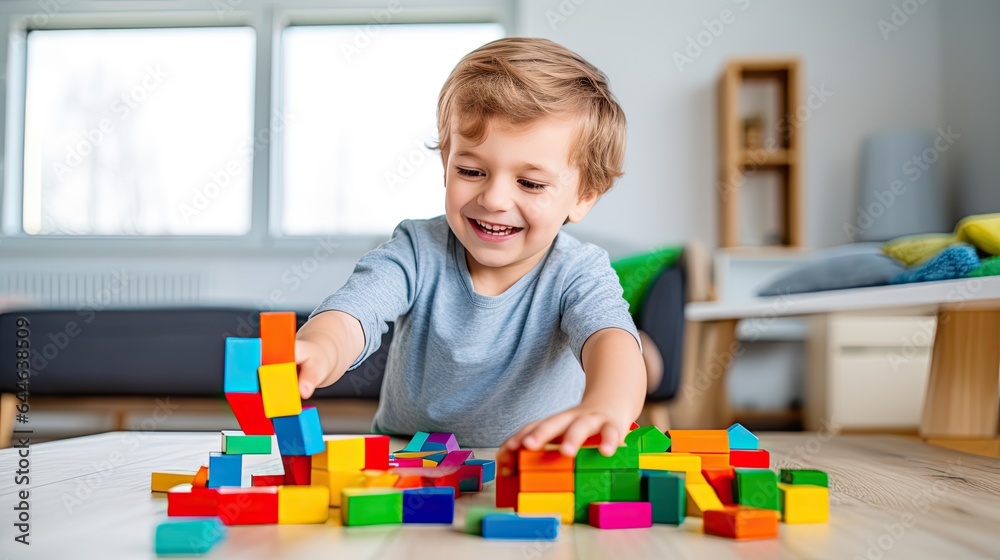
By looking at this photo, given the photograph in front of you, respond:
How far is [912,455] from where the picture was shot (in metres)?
0.97

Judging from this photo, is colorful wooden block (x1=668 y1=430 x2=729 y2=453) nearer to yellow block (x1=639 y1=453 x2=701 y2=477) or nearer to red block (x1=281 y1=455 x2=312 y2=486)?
yellow block (x1=639 y1=453 x2=701 y2=477)

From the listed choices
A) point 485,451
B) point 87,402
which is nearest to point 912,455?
point 485,451

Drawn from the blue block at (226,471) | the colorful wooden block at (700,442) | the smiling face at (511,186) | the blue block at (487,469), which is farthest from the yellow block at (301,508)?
the smiling face at (511,186)

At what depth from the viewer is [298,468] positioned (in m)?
0.61

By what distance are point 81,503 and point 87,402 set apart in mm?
2050

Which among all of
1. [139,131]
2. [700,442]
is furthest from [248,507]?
[139,131]

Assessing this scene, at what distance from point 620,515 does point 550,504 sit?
49mm

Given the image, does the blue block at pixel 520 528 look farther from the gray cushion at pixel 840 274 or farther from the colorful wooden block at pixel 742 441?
the gray cushion at pixel 840 274

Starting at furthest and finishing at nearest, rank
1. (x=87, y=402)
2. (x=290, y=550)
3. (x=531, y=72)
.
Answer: (x=87, y=402) → (x=531, y=72) → (x=290, y=550)

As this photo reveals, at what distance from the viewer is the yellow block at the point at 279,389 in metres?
0.54

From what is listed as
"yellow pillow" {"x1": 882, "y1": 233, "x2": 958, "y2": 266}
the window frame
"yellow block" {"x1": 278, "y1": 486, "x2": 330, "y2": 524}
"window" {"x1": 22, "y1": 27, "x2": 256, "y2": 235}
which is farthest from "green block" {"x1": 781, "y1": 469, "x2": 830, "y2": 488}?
"window" {"x1": 22, "y1": 27, "x2": 256, "y2": 235}

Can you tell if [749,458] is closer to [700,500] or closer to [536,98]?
[700,500]

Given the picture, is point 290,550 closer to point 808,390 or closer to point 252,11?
point 808,390

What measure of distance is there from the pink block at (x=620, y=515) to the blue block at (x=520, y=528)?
47 mm
